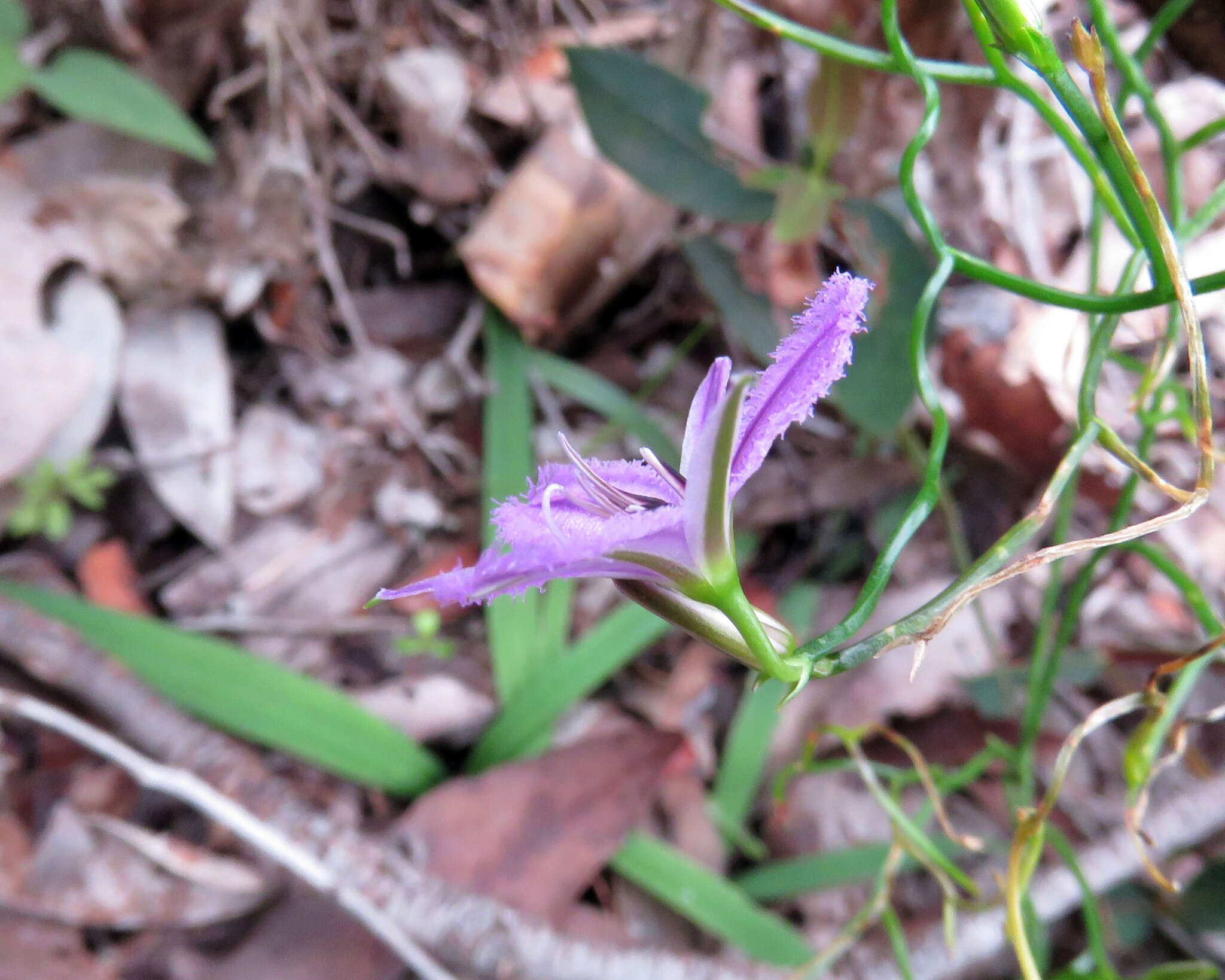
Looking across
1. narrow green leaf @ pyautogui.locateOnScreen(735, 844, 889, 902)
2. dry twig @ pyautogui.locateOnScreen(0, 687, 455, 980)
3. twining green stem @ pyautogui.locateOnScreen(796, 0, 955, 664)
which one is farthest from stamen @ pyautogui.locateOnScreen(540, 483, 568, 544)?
narrow green leaf @ pyautogui.locateOnScreen(735, 844, 889, 902)

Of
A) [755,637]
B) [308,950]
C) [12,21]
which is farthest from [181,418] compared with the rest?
[755,637]

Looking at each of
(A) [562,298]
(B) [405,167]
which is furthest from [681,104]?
(B) [405,167]

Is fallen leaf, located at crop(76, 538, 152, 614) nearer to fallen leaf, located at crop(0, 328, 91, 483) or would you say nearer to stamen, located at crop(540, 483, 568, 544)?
fallen leaf, located at crop(0, 328, 91, 483)

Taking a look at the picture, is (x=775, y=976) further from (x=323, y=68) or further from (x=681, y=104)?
(x=323, y=68)

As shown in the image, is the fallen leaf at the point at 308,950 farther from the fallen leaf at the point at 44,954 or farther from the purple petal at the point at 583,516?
the purple petal at the point at 583,516

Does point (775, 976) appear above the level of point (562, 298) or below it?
below

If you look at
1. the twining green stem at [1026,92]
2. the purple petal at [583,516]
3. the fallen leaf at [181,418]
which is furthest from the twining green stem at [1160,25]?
the fallen leaf at [181,418]
